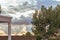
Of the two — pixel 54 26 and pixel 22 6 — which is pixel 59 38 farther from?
pixel 22 6

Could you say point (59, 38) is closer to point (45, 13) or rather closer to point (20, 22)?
point (45, 13)

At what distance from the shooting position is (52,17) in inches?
778

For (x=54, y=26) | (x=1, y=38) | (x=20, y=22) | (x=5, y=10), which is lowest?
(x=1, y=38)

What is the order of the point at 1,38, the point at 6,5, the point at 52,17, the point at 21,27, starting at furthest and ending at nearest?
the point at 6,5 → the point at 21,27 → the point at 52,17 → the point at 1,38

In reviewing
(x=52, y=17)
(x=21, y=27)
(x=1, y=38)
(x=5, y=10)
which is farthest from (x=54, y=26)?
(x=5, y=10)

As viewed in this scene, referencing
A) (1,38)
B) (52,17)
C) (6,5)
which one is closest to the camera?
(1,38)

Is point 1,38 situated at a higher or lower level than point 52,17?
lower

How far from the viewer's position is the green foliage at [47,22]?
1967 centimetres

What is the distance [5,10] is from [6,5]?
1.62 meters

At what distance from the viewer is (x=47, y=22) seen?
65.9ft

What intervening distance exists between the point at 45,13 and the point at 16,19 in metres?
12.5

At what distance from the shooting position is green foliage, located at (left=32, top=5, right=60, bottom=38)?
64.5 feet

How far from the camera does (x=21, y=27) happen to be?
3175cm

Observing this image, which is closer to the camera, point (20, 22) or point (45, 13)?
point (45, 13)
